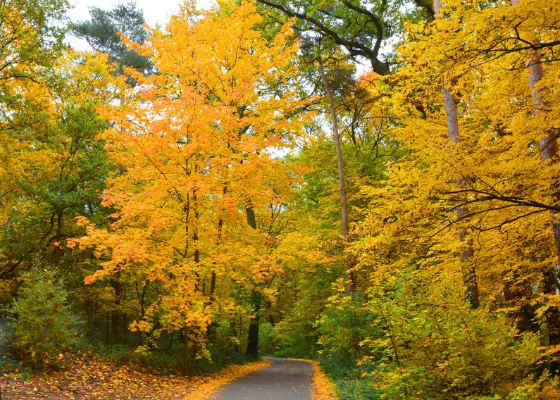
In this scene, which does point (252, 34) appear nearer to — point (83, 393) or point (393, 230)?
point (393, 230)

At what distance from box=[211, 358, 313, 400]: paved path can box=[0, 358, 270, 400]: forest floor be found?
1.53ft

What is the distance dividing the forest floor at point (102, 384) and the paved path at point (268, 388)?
0.47 m

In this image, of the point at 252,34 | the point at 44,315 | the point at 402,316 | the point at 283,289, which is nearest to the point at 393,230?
the point at 402,316

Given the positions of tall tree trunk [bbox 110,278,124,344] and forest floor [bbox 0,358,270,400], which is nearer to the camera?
forest floor [bbox 0,358,270,400]

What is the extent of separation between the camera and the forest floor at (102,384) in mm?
7507

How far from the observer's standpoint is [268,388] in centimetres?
1081

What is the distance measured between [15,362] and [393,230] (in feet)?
25.9

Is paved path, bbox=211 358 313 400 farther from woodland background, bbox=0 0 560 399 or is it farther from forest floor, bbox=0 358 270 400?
woodland background, bbox=0 0 560 399

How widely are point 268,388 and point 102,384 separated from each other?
408cm

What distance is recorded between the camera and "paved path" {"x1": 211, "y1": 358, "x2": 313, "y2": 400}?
951 cm

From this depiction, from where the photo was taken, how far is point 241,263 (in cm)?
1093

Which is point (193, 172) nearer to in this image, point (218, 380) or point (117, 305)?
point (117, 305)

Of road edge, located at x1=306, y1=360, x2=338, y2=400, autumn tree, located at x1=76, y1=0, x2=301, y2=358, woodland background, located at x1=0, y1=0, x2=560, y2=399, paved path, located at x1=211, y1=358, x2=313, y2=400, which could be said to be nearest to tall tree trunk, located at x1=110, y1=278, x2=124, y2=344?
woodland background, located at x1=0, y1=0, x2=560, y2=399

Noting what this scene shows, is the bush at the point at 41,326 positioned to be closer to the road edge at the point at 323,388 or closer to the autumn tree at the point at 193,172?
the autumn tree at the point at 193,172
